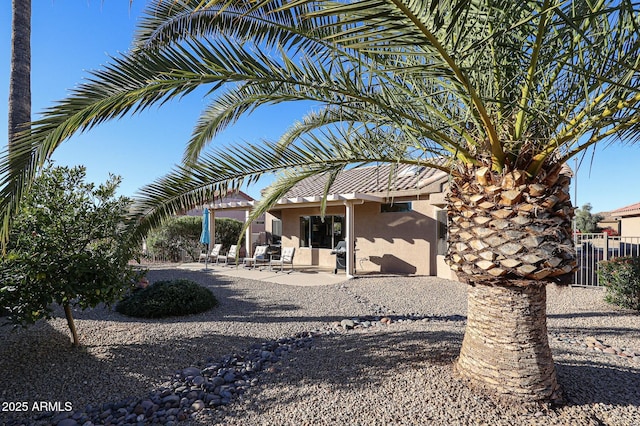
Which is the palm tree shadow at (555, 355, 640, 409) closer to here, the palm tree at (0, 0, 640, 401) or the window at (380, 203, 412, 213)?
the palm tree at (0, 0, 640, 401)

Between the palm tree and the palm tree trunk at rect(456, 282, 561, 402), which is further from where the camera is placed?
the palm tree trunk at rect(456, 282, 561, 402)

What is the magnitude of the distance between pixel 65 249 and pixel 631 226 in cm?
2905

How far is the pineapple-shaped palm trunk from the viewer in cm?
317

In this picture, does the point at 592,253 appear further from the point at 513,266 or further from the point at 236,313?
the point at 236,313

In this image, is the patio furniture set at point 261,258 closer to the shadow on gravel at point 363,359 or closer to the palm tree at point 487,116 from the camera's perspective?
the shadow on gravel at point 363,359

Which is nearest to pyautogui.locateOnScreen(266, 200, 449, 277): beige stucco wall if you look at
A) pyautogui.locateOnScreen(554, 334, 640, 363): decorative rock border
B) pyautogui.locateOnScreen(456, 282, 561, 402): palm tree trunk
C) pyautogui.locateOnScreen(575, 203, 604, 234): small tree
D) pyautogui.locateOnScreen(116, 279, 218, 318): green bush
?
pyautogui.locateOnScreen(554, 334, 640, 363): decorative rock border

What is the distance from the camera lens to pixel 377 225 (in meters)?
13.7

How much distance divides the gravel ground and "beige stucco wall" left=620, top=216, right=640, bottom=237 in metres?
17.4

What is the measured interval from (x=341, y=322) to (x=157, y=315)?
3944 mm

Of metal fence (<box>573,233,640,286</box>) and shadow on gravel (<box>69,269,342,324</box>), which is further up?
metal fence (<box>573,233,640,286</box>)

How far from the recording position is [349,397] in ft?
11.7

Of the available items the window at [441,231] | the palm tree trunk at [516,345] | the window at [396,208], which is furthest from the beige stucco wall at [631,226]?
the palm tree trunk at [516,345]

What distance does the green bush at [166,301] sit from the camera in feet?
23.6

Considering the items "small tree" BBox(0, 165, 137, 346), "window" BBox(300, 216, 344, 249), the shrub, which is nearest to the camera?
"small tree" BBox(0, 165, 137, 346)
